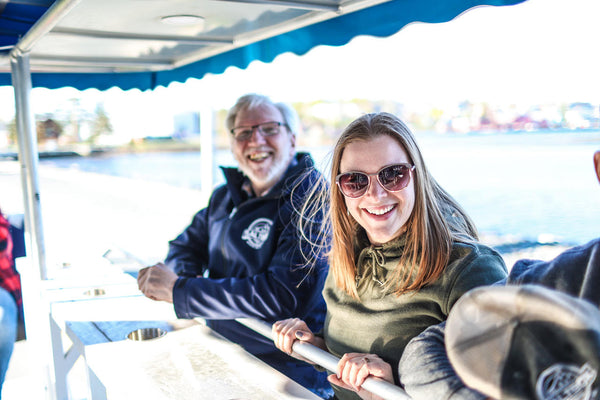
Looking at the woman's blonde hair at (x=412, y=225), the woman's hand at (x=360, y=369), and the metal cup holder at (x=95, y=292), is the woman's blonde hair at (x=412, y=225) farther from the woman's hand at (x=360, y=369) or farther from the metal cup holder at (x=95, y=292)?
the metal cup holder at (x=95, y=292)

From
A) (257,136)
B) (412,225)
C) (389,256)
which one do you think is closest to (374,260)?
(389,256)

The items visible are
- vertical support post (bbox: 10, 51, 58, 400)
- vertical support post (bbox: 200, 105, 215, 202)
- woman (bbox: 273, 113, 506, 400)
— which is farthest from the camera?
vertical support post (bbox: 200, 105, 215, 202)

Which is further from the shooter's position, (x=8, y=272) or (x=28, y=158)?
(x=8, y=272)

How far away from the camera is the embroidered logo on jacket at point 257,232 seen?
2213mm

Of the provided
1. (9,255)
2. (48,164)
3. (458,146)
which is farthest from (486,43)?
(9,255)

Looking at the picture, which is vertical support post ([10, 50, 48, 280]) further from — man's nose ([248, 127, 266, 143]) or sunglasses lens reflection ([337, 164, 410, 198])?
sunglasses lens reflection ([337, 164, 410, 198])

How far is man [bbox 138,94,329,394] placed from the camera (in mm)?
2008

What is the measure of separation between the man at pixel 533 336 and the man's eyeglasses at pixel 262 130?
1859 millimetres

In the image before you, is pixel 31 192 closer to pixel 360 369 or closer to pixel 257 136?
pixel 257 136

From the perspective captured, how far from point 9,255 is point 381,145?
3.03 meters

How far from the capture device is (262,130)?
252cm

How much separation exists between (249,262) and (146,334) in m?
0.51

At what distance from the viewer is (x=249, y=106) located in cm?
254

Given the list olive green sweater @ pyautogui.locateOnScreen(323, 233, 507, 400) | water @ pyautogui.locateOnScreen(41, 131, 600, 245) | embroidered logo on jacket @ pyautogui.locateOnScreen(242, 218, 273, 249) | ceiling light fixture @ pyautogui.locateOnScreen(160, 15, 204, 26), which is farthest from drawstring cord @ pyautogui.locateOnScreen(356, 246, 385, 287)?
water @ pyautogui.locateOnScreen(41, 131, 600, 245)
